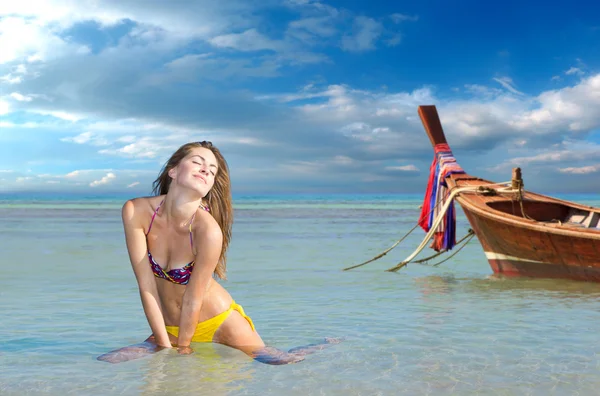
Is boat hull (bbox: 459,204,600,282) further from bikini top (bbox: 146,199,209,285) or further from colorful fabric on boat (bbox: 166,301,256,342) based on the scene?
bikini top (bbox: 146,199,209,285)

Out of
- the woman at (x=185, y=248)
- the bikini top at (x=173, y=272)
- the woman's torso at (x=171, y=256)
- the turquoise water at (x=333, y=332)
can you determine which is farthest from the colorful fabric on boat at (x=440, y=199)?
the bikini top at (x=173, y=272)

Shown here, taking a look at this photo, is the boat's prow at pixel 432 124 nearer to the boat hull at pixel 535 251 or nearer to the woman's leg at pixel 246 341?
the boat hull at pixel 535 251

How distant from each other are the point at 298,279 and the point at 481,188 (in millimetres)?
3177

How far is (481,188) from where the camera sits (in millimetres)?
9945

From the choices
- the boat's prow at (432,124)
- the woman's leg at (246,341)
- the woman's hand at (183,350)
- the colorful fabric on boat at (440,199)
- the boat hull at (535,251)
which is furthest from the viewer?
the boat's prow at (432,124)

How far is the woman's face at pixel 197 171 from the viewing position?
383 centimetres

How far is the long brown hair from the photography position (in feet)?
13.1

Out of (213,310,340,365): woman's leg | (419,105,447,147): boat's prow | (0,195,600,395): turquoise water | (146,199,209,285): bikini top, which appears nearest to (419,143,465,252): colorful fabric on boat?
(419,105,447,147): boat's prow

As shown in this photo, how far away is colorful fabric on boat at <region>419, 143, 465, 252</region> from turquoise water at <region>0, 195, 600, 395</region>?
57cm

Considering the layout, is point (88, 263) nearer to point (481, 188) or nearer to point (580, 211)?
point (481, 188)

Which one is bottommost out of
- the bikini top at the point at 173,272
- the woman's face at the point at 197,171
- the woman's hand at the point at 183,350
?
the woman's hand at the point at 183,350

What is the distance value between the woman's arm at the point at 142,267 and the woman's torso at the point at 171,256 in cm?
5

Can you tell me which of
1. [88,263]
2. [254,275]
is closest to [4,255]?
[88,263]

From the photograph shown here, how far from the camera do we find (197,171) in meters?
3.85
